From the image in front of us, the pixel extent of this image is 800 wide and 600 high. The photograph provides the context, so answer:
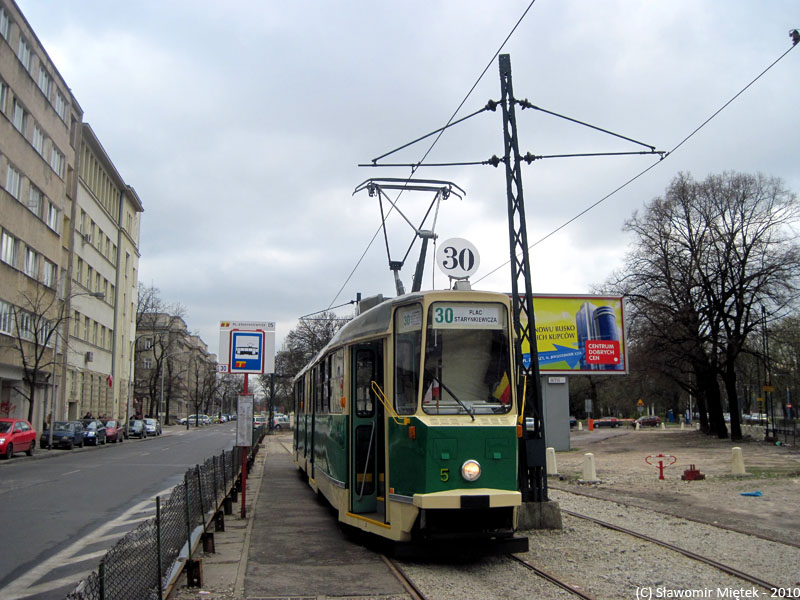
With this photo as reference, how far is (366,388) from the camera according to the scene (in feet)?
31.5

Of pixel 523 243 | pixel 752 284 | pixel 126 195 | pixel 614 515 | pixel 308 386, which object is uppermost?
pixel 126 195

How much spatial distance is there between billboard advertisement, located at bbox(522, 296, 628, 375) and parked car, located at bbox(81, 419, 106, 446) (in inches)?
928

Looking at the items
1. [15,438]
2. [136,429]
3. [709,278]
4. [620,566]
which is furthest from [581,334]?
[136,429]

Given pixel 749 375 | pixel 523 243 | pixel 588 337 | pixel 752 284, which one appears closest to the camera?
pixel 523 243

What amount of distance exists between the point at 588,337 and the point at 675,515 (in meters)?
20.6

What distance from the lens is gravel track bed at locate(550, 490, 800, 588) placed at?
820 cm

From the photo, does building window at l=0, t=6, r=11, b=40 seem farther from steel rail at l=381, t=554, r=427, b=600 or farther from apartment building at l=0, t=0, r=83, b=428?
steel rail at l=381, t=554, r=427, b=600

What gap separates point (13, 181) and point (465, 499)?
34604 millimetres

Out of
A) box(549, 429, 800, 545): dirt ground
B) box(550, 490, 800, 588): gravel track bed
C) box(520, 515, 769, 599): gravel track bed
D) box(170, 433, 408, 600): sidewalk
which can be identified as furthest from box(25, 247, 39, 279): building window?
box(520, 515, 769, 599): gravel track bed

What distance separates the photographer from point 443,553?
865cm

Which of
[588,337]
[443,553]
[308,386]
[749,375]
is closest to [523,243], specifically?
[443,553]

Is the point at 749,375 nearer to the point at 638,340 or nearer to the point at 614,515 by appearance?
the point at 638,340

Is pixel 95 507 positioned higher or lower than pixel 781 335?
lower

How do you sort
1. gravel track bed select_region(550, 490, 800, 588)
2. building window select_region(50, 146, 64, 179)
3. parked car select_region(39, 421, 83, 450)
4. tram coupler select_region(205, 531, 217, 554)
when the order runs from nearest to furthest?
gravel track bed select_region(550, 490, 800, 588), tram coupler select_region(205, 531, 217, 554), parked car select_region(39, 421, 83, 450), building window select_region(50, 146, 64, 179)
